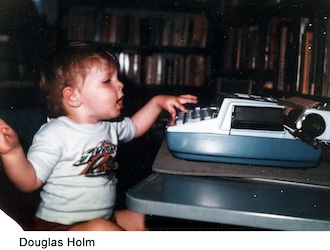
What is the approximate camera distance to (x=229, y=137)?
2.19 ft

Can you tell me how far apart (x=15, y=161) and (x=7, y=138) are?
0.22 feet

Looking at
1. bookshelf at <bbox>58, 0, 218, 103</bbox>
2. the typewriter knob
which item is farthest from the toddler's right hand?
bookshelf at <bbox>58, 0, 218, 103</bbox>

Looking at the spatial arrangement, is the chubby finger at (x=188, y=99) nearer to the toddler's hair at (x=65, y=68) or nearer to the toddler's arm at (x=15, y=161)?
the toddler's hair at (x=65, y=68)

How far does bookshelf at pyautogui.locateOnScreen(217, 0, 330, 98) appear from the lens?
A: 1163mm

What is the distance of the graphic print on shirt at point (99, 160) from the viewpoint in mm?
957

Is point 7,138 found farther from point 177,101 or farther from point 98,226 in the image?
point 177,101

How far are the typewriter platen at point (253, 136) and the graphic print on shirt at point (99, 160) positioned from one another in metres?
0.36

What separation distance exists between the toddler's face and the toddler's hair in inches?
0.7

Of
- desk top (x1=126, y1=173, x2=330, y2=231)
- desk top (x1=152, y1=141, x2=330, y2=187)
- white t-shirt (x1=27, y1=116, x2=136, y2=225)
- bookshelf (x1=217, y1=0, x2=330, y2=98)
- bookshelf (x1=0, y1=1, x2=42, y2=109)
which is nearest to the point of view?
desk top (x1=126, y1=173, x2=330, y2=231)

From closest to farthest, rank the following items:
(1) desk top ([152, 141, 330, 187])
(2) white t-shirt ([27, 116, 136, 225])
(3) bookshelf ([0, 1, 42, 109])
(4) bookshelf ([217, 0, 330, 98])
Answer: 1. (1) desk top ([152, 141, 330, 187])
2. (2) white t-shirt ([27, 116, 136, 225])
3. (4) bookshelf ([217, 0, 330, 98])
4. (3) bookshelf ([0, 1, 42, 109])

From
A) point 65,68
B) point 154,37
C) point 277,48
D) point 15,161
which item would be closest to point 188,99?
point 65,68

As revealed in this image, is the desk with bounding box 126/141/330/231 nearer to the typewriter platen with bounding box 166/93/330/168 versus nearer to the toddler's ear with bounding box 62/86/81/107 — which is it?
the typewriter platen with bounding box 166/93/330/168
